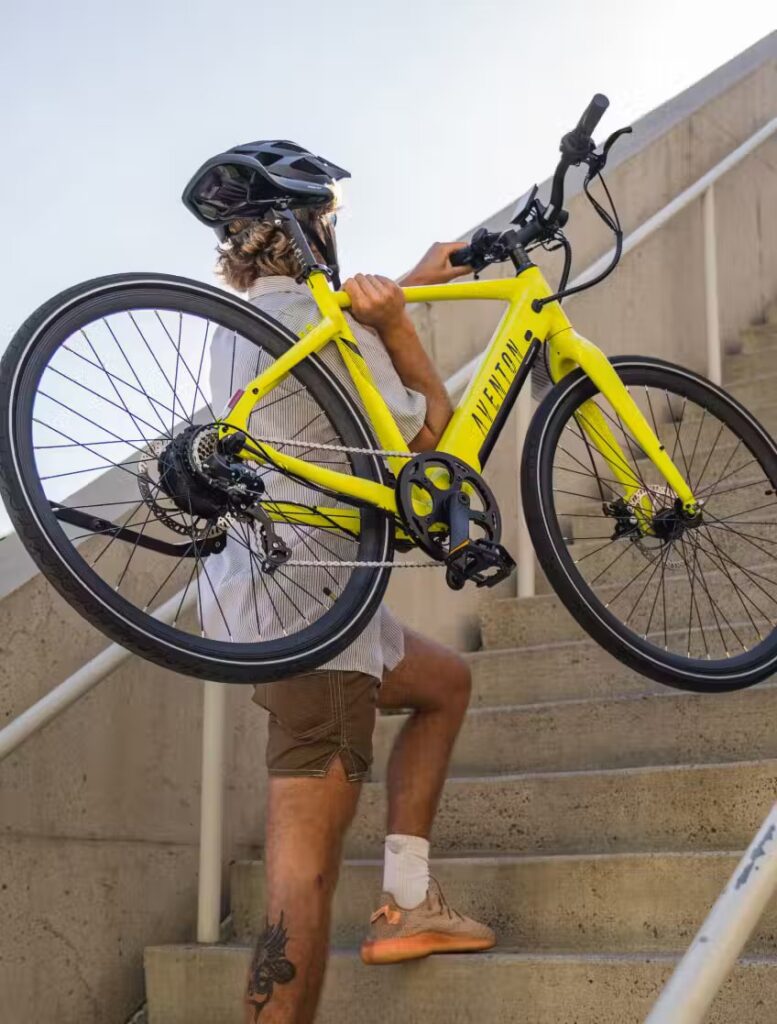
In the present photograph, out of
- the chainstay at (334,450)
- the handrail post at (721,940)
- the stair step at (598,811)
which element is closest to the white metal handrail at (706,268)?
the stair step at (598,811)

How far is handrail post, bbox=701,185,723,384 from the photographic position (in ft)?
14.6

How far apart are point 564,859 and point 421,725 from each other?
0.37 meters

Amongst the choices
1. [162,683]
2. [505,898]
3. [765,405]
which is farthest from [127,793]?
[765,405]

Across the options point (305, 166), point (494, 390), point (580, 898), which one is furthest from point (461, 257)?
point (580, 898)

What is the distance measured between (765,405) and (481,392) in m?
2.21

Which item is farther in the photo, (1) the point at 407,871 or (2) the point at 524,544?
(2) the point at 524,544

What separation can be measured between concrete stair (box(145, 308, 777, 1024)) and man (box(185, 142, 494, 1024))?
132 mm

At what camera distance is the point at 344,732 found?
2197 mm

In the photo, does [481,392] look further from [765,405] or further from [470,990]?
[765,405]

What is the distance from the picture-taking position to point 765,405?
14.6 ft

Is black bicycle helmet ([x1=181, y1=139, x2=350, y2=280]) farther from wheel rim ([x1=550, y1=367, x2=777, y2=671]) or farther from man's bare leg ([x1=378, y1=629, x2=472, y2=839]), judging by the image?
man's bare leg ([x1=378, y1=629, x2=472, y2=839])

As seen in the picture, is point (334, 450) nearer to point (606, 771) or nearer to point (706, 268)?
point (606, 771)

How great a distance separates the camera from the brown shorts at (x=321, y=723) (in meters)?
2.18

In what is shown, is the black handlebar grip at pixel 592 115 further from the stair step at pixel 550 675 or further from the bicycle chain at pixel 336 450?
the stair step at pixel 550 675
